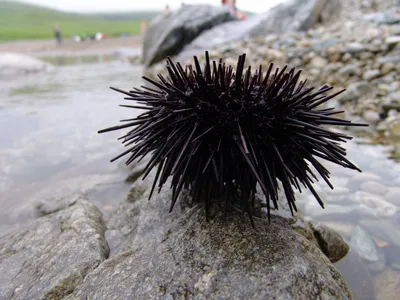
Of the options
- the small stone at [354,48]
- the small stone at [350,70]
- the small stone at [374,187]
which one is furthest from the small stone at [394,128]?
the small stone at [354,48]

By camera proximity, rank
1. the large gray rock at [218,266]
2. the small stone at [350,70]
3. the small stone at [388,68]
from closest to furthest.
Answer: the large gray rock at [218,266] → the small stone at [388,68] → the small stone at [350,70]

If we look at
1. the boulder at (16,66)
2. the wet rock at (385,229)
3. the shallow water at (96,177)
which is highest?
the wet rock at (385,229)

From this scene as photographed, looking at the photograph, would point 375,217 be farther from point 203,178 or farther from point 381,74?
A: point 381,74

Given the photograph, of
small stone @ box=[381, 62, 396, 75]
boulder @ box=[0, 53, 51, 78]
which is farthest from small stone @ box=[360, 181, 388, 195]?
boulder @ box=[0, 53, 51, 78]

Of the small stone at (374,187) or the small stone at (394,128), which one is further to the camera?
the small stone at (394,128)

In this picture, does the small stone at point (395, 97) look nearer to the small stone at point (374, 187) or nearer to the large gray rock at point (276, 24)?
the small stone at point (374, 187)

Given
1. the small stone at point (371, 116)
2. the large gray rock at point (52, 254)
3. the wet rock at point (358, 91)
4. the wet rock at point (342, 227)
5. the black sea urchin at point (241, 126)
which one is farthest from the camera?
the wet rock at point (358, 91)
